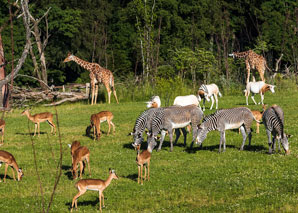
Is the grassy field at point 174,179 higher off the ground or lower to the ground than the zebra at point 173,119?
lower

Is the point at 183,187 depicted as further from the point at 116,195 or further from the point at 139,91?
the point at 139,91

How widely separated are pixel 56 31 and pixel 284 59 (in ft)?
75.8

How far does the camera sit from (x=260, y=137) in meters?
20.7

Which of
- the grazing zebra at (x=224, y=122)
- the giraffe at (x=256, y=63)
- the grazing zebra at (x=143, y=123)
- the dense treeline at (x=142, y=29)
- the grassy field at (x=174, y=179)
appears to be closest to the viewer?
the grassy field at (x=174, y=179)

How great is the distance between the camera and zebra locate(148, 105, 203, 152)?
18.6m

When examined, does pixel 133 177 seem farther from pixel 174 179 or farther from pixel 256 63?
pixel 256 63

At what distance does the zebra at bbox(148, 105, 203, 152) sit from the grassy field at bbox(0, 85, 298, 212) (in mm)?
880

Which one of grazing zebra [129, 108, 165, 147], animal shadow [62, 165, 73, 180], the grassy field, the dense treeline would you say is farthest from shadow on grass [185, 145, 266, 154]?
the dense treeline

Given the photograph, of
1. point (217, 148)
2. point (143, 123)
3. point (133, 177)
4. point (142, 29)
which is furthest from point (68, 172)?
point (142, 29)

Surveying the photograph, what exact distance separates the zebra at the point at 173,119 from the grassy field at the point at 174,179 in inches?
34.6

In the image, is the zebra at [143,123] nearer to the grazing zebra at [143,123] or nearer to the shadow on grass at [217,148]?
the grazing zebra at [143,123]

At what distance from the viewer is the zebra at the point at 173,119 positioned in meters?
18.6

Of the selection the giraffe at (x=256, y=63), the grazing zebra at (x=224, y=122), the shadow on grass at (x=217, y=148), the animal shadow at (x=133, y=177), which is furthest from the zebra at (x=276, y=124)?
the giraffe at (x=256, y=63)

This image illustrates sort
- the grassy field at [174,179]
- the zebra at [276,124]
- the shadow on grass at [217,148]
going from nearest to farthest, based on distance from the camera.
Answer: the grassy field at [174,179], the zebra at [276,124], the shadow on grass at [217,148]
